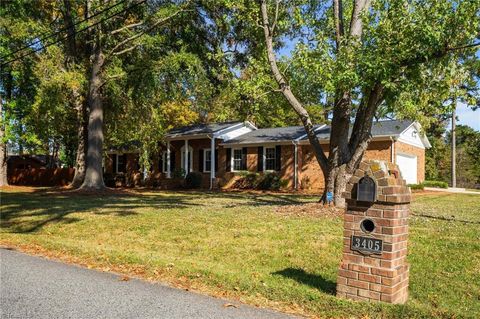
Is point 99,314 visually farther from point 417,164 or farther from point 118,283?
point 417,164

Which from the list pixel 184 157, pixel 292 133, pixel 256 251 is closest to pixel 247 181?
pixel 292 133

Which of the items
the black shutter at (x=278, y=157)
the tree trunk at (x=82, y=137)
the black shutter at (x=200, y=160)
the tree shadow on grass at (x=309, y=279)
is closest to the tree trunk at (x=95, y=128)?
the tree trunk at (x=82, y=137)

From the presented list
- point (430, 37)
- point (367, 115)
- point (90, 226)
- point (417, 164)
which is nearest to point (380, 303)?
point (430, 37)

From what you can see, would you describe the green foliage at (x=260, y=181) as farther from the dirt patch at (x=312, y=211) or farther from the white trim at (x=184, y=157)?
the dirt patch at (x=312, y=211)

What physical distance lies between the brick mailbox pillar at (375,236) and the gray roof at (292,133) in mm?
18269

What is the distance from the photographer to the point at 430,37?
9258 millimetres

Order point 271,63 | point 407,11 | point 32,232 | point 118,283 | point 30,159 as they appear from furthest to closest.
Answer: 1. point 30,159
2. point 271,63
3. point 32,232
4. point 407,11
5. point 118,283

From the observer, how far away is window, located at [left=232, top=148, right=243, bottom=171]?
1125 inches

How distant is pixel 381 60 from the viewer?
988cm

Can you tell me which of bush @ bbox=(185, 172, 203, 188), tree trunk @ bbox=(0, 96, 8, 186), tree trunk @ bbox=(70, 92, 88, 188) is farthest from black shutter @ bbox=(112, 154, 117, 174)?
bush @ bbox=(185, 172, 203, 188)

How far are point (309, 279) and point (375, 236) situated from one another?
1.64 metres

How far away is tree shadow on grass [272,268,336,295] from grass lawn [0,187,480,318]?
0.05ft

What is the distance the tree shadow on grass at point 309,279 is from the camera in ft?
19.5

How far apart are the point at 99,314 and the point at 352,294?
289 centimetres
